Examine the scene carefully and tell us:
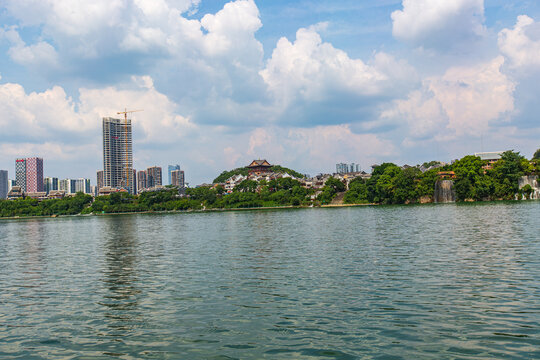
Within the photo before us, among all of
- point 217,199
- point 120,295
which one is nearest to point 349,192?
point 217,199

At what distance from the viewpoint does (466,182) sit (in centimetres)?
11850

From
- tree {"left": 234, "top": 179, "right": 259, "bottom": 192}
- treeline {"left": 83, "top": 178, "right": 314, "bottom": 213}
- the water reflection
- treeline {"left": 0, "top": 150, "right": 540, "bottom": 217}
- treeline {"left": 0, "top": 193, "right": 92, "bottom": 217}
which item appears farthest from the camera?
treeline {"left": 0, "top": 193, "right": 92, "bottom": 217}

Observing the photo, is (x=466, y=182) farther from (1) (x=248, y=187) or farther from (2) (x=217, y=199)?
(2) (x=217, y=199)

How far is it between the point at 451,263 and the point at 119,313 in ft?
50.6

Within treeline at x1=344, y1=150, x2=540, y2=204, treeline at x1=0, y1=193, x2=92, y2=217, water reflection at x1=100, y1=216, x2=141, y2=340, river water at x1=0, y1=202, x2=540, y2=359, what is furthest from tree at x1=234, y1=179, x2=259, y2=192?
river water at x1=0, y1=202, x2=540, y2=359

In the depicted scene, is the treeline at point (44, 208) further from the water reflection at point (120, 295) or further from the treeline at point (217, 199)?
the water reflection at point (120, 295)

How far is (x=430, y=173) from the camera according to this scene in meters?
132

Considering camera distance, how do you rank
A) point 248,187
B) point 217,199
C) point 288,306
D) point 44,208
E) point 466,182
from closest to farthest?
point 288,306, point 466,182, point 217,199, point 248,187, point 44,208

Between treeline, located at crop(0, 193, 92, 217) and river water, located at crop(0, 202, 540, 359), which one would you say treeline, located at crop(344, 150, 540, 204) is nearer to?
river water, located at crop(0, 202, 540, 359)

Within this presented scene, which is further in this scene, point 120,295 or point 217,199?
point 217,199

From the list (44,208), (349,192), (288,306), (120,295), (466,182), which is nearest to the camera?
(288,306)

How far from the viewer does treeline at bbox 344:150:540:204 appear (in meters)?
117

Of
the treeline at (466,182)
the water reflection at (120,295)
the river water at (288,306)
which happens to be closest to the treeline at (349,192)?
the treeline at (466,182)

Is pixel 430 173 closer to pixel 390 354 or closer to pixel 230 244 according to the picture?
pixel 230 244
